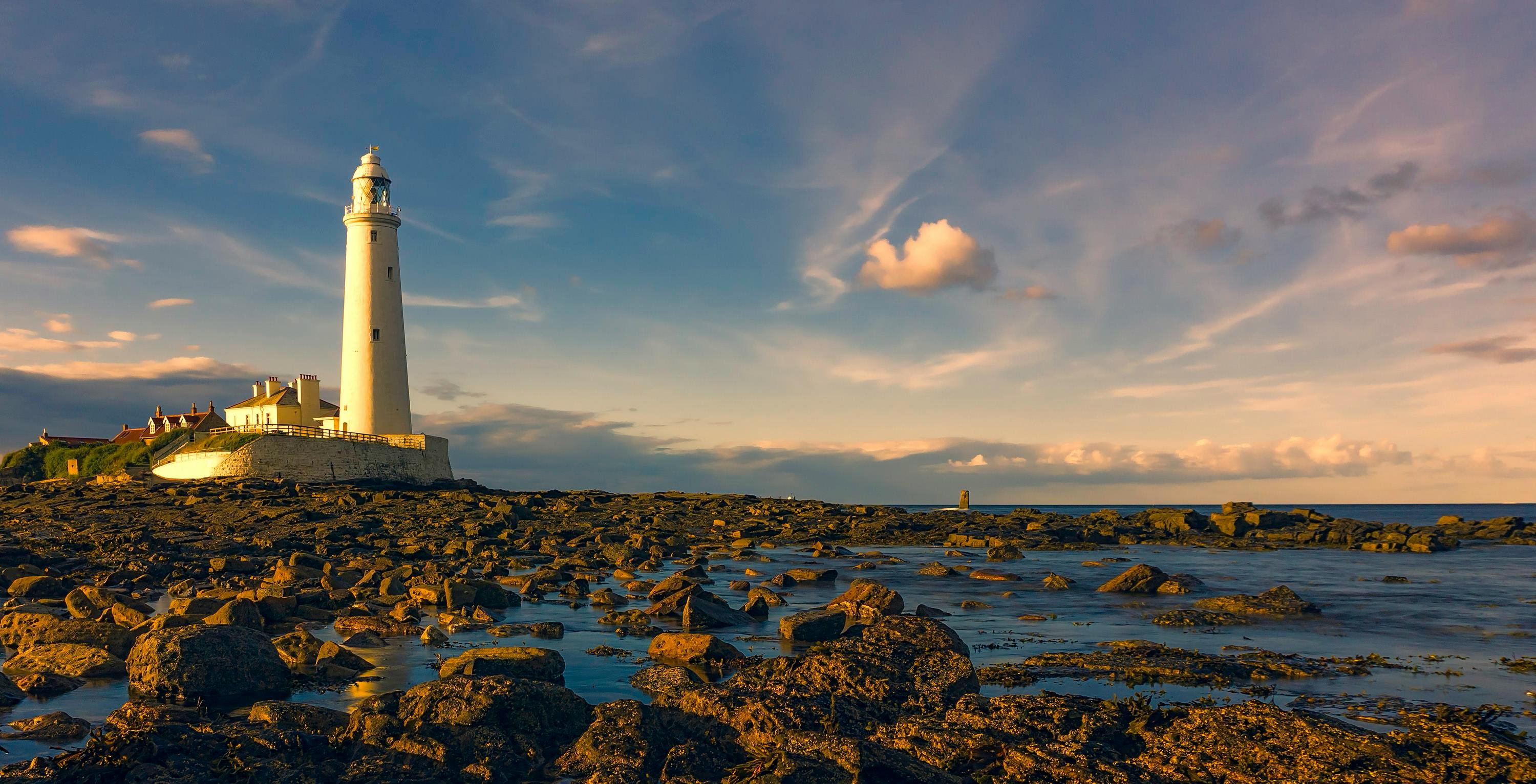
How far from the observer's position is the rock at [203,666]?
12258 millimetres

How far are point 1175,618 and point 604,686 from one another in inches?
521

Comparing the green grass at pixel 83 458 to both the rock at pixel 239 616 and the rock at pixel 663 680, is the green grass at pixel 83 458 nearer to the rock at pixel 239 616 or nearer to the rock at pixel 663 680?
the rock at pixel 239 616

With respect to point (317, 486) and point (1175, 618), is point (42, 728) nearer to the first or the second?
point (1175, 618)

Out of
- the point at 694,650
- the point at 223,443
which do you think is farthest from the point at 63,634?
the point at 223,443

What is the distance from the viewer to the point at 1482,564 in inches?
1521

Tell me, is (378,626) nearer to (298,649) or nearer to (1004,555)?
(298,649)

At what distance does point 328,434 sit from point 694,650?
49.7 meters

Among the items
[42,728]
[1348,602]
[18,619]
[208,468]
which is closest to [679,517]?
[208,468]

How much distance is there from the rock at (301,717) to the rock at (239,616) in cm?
577

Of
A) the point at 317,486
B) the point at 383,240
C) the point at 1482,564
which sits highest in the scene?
the point at 383,240

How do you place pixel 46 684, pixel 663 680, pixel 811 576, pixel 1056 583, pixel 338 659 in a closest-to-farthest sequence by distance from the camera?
pixel 46 684 → pixel 663 680 → pixel 338 659 → pixel 1056 583 → pixel 811 576

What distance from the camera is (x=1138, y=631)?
1936cm

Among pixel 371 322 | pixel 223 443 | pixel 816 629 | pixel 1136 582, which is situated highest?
pixel 371 322

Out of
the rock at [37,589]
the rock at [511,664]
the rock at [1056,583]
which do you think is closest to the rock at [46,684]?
the rock at [511,664]
